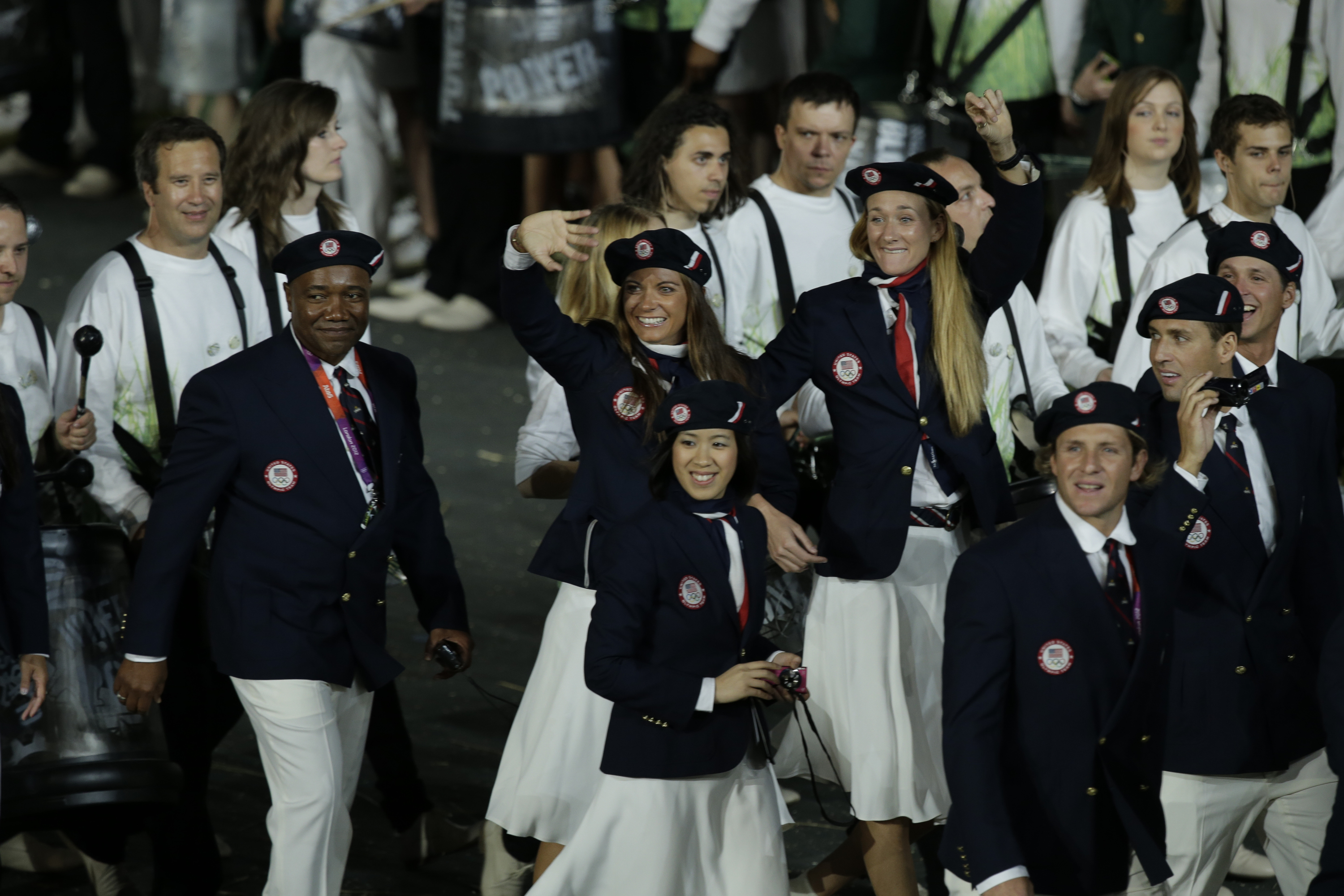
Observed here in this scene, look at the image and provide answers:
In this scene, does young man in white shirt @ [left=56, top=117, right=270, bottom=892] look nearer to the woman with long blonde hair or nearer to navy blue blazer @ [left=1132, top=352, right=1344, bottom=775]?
the woman with long blonde hair

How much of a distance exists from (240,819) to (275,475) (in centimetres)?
173

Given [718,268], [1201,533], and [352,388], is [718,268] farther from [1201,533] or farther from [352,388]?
[1201,533]

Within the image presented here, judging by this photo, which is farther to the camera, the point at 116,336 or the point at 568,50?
the point at 568,50

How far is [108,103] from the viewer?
1285cm

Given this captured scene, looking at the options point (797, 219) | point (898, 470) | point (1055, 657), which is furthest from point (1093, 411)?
point (797, 219)

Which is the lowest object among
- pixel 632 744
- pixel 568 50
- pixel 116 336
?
pixel 632 744

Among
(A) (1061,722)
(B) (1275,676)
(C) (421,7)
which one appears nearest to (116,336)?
(A) (1061,722)

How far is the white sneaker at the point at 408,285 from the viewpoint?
36.8 ft

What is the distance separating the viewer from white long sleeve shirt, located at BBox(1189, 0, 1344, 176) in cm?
760

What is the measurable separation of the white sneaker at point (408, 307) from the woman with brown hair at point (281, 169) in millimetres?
4484

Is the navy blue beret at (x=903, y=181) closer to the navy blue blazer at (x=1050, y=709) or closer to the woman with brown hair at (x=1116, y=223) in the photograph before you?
the navy blue blazer at (x=1050, y=709)

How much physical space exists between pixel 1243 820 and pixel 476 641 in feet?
11.1

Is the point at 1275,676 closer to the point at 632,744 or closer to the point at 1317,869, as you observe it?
the point at 1317,869

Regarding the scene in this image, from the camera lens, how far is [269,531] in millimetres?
4836
